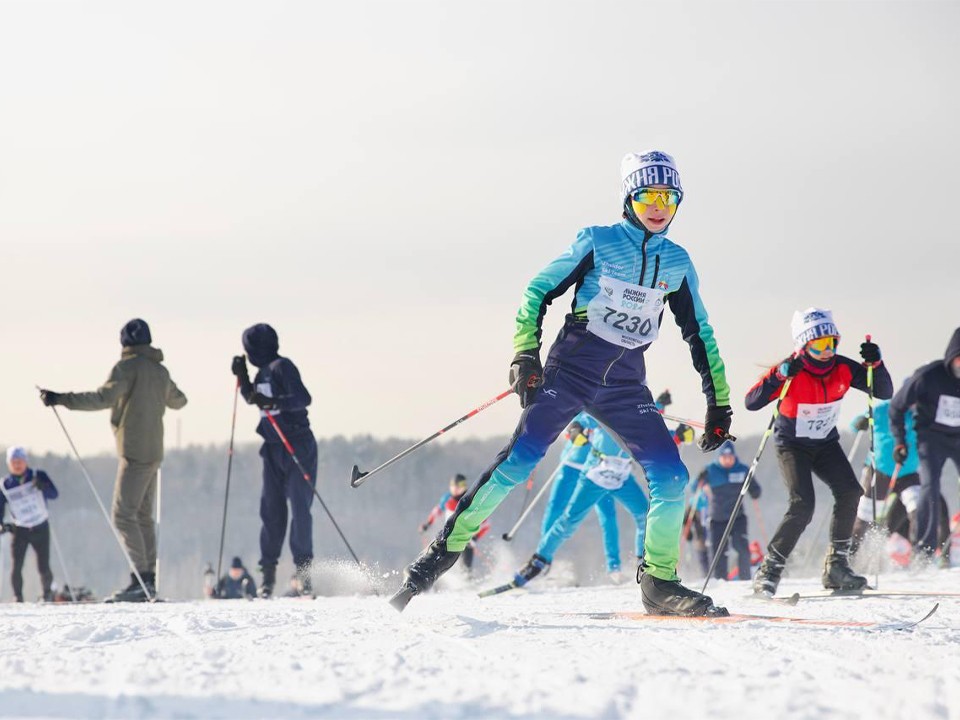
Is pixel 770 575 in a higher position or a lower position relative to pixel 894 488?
lower

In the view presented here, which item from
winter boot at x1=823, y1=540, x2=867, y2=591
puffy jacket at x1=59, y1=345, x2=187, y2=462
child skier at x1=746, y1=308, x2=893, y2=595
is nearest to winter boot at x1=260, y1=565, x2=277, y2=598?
puffy jacket at x1=59, y1=345, x2=187, y2=462

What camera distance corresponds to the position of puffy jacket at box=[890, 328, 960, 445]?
32.1ft

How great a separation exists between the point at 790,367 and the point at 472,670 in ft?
14.3

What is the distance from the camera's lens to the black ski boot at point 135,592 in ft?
28.7

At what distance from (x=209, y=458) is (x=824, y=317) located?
35406mm

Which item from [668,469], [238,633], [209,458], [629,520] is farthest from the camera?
[209,458]

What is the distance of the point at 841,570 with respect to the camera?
7.42 m

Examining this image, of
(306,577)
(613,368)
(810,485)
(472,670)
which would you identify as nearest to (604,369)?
(613,368)

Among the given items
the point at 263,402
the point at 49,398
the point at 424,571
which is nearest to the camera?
the point at 424,571

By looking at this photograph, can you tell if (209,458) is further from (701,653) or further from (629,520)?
(701,653)

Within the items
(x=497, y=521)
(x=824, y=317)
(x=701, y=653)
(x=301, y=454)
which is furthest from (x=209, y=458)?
(x=701, y=653)

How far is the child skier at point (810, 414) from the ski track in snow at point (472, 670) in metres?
2.57

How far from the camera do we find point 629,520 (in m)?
35.0

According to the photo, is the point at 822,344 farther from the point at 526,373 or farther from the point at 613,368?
the point at 526,373
